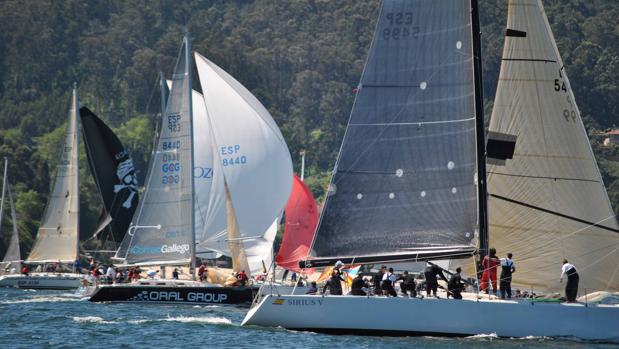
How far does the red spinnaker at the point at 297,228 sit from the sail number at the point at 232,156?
307 centimetres

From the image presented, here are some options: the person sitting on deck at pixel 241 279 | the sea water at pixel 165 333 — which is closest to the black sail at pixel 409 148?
the sea water at pixel 165 333

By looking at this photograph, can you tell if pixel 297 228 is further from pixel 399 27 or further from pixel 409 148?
pixel 399 27

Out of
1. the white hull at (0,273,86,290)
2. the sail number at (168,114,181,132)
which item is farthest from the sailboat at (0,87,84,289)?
the sail number at (168,114,181,132)

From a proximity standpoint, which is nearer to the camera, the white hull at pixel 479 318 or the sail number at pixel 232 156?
the white hull at pixel 479 318

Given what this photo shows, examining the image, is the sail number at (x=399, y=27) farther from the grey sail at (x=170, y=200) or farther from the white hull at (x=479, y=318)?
the grey sail at (x=170, y=200)

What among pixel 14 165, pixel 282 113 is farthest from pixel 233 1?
pixel 14 165

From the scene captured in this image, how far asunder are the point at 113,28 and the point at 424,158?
120686 millimetres

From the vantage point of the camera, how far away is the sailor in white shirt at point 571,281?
25797mm

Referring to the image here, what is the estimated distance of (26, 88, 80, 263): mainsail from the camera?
52844mm

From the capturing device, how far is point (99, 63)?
13600 cm

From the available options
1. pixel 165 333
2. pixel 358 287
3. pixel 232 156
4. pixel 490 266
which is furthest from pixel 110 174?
pixel 490 266

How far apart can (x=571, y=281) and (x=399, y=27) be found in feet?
19.0

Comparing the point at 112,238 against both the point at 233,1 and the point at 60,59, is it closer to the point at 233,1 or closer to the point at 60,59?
the point at 60,59

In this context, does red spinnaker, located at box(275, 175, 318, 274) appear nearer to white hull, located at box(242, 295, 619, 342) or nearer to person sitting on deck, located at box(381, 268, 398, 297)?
person sitting on deck, located at box(381, 268, 398, 297)
